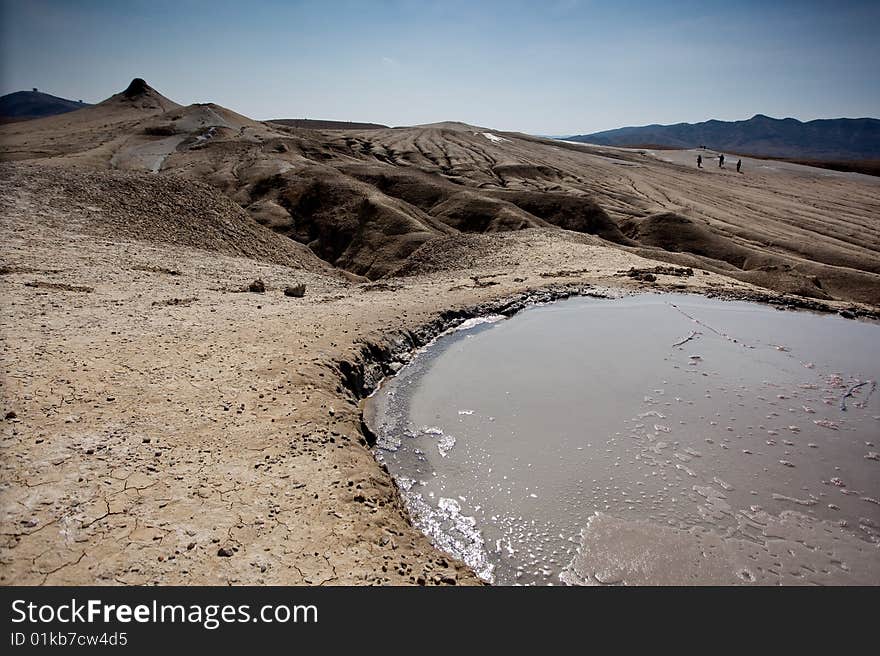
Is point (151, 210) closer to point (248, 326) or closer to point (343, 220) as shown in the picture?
point (343, 220)

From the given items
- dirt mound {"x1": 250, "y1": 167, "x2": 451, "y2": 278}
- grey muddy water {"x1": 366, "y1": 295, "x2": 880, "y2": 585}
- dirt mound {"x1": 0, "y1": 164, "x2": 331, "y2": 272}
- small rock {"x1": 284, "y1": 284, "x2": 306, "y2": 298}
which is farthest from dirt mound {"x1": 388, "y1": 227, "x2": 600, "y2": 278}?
grey muddy water {"x1": 366, "y1": 295, "x2": 880, "y2": 585}

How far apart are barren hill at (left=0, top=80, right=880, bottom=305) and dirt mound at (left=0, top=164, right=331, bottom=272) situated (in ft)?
Answer: 12.3

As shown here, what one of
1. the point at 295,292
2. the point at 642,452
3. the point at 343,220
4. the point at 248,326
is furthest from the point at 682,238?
the point at 248,326

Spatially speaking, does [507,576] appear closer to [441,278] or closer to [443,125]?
[441,278]

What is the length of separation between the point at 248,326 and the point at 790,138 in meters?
185

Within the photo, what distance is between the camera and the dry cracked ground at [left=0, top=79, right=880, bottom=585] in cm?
381

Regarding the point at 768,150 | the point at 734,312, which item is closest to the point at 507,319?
the point at 734,312

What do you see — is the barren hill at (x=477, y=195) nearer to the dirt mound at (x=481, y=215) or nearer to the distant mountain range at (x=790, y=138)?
the dirt mound at (x=481, y=215)

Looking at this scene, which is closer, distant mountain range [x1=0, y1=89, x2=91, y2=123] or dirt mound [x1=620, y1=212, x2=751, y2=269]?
dirt mound [x1=620, y1=212, x2=751, y2=269]

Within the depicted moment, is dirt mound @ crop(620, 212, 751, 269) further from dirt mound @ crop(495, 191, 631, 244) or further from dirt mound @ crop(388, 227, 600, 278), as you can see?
dirt mound @ crop(388, 227, 600, 278)

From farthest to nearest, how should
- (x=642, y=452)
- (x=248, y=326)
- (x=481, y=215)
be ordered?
(x=481, y=215) < (x=248, y=326) < (x=642, y=452)

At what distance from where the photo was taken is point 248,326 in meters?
7.95

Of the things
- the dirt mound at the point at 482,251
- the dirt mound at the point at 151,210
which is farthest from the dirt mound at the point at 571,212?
the dirt mound at the point at 151,210

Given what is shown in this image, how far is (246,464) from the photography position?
4.70 metres
